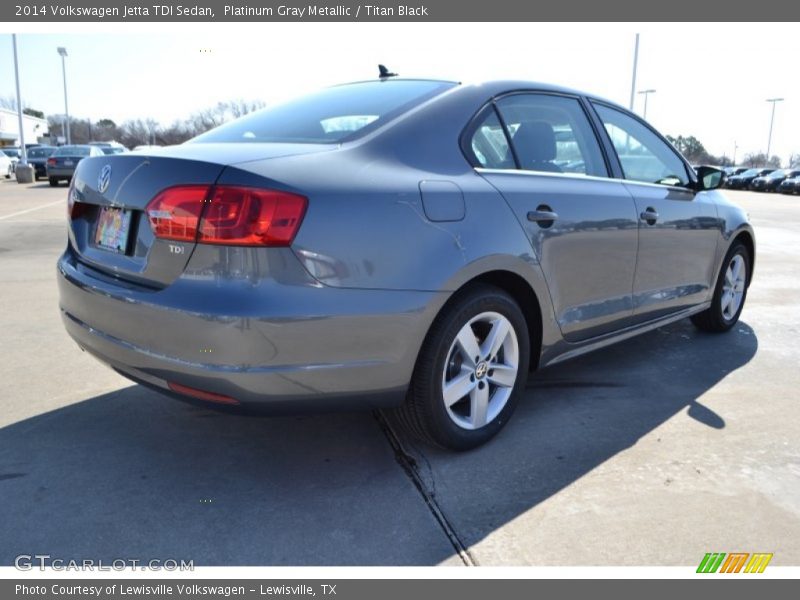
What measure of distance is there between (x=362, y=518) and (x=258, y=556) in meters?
0.41

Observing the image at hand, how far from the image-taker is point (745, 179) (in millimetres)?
49312

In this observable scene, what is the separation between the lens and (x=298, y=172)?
2322 mm

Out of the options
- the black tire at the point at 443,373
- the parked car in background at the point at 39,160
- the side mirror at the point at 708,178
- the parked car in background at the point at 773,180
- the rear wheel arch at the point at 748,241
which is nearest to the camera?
the black tire at the point at 443,373

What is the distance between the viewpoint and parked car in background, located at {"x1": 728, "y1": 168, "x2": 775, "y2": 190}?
48.7 m

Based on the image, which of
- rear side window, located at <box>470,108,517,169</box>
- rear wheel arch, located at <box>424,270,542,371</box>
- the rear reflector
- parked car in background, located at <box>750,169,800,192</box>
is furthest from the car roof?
parked car in background, located at <box>750,169,800,192</box>

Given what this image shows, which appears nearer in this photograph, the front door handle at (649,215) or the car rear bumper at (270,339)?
the car rear bumper at (270,339)

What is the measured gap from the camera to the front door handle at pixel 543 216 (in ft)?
9.86

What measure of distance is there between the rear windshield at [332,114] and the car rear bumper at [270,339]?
30.5 inches

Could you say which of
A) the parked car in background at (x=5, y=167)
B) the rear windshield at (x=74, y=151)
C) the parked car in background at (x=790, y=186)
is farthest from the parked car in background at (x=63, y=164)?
the parked car in background at (x=790, y=186)

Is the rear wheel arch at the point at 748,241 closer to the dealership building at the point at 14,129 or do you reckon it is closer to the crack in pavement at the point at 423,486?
the crack in pavement at the point at 423,486

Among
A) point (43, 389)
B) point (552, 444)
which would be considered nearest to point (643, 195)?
point (552, 444)

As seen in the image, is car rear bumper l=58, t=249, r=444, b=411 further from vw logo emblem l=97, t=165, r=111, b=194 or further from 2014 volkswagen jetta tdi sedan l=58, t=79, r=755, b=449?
vw logo emblem l=97, t=165, r=111, b=194

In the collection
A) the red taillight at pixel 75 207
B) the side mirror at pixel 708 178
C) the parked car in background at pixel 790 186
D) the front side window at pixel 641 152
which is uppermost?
the front side window at pixel 641 152

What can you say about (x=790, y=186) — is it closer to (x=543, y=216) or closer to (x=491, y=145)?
(x=543, y=216)
